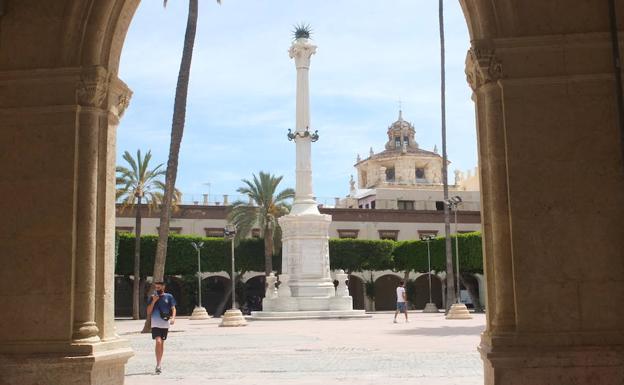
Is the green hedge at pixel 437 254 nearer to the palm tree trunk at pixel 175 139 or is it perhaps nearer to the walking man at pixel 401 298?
the walking man at pixel 401 298

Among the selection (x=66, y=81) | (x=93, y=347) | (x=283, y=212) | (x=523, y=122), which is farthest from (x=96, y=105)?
(x=283, y=212)

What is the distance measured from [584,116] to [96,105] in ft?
16.3

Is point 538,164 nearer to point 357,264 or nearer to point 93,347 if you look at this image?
point 93,347

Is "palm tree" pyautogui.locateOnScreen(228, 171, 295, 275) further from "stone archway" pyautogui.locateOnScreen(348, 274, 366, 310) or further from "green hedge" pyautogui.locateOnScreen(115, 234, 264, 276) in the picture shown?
"stone archway" pyautogui.locateOnScreen(348, 274, 366, 310)

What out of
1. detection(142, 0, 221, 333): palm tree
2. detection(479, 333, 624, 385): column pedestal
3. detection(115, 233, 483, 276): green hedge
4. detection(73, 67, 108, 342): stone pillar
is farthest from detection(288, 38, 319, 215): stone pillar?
detection(479, 333, 624, 385): column pedestal

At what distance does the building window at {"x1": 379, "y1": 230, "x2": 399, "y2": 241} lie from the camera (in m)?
57.8

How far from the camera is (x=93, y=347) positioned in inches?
286

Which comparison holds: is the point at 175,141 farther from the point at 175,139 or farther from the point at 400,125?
the point at 400,125

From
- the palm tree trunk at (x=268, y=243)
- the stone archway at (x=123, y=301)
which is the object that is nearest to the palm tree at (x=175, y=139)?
the palm tree trunk at (x=268, y=243)

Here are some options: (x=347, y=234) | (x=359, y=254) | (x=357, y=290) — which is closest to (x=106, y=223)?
(x=359, y=254)

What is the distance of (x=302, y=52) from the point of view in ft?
118

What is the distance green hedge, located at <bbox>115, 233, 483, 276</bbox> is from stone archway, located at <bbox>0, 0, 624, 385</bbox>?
37853mm

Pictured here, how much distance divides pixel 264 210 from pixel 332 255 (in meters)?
6.37

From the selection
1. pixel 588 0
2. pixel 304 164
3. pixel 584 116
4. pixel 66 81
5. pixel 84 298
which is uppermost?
pixel 304 164
